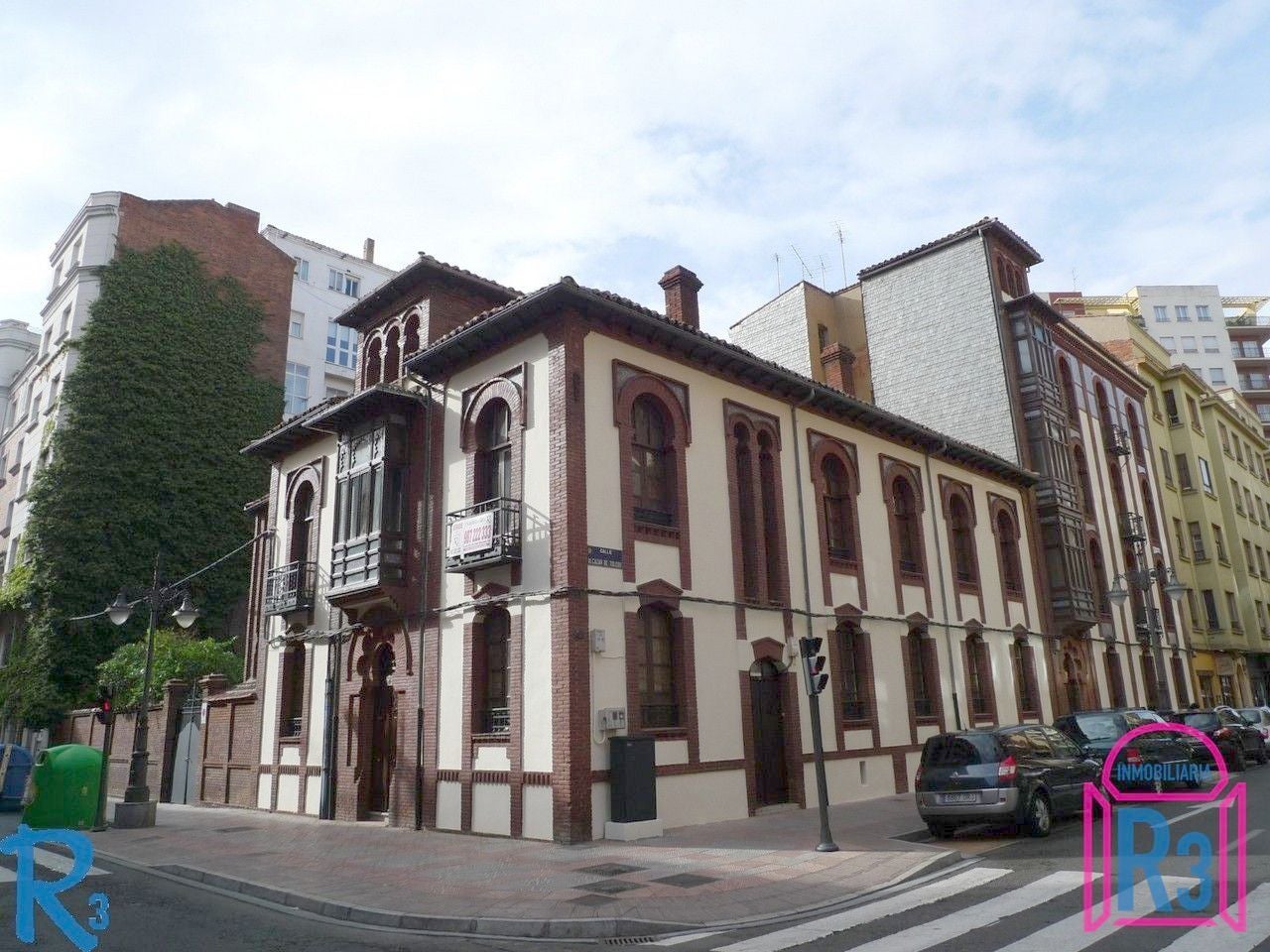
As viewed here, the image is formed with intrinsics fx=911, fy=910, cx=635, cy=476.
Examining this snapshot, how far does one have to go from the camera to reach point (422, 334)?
1889 cm

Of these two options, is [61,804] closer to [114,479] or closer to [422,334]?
[422,334]

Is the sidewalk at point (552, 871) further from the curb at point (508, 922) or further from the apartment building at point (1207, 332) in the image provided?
the apartment building at point (1207, 332)

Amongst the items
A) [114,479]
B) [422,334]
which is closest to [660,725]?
[422,334]

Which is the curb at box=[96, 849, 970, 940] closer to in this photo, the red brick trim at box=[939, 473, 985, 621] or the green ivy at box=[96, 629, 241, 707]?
the red brick trim at box=[939, 473, 985, 621]

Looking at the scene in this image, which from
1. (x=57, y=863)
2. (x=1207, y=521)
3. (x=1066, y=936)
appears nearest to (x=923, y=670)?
(x=1066, y=936)

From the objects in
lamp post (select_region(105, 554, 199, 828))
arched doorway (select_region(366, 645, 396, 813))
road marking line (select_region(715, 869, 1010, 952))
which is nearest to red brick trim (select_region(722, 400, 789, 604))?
arched doorway (select_region(366, 645, 396, 813))

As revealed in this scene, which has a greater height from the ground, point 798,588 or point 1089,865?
point 798,588

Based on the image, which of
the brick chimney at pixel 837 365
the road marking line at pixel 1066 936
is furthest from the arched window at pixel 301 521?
the road marking line at pixel 1066 936

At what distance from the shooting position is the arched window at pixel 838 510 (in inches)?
800

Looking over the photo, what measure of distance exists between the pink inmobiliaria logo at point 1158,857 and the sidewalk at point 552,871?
7.03ft

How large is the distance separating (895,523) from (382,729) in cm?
1261

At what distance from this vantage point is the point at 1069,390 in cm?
3186

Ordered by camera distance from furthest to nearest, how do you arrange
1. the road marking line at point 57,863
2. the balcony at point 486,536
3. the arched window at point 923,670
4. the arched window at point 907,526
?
the arched window at point 907,526, the arched window at point 923,670, the balcony at point 486,536, the road marking line at point 57,863

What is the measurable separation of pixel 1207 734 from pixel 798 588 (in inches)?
453
